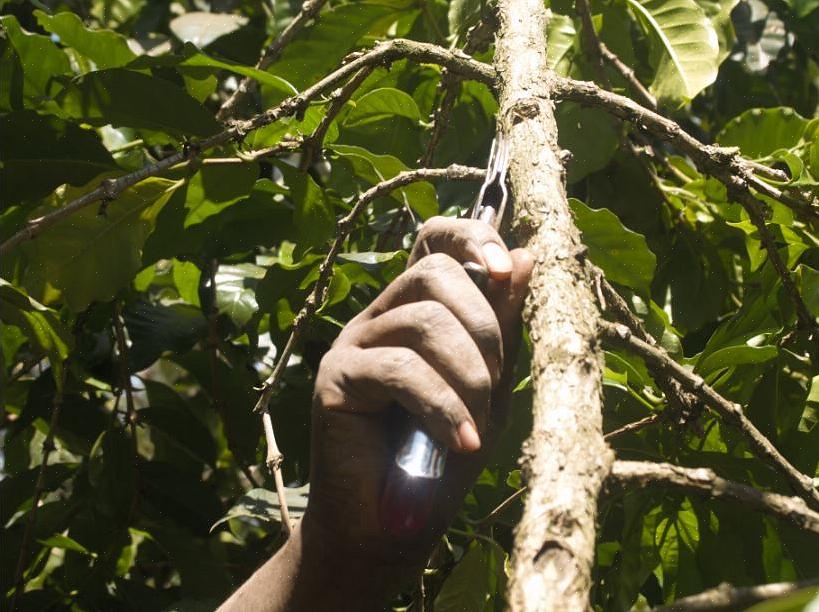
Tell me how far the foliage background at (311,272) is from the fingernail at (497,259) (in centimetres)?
29

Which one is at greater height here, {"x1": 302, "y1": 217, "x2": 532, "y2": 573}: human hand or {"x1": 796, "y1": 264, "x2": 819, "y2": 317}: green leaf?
{"x1": 796, "y1": 264, "x2": 819, "y2": 317}: green leaf

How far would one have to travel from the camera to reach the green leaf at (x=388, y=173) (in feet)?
4.03

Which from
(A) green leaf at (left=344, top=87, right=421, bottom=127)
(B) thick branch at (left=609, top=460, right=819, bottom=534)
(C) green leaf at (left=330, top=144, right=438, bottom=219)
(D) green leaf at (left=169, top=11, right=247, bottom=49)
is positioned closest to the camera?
(B) thick branch at (left=609, top=460, right=819, bottom=534)

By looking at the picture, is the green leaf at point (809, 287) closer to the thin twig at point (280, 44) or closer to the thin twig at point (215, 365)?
the thin twig at point (280, 44)

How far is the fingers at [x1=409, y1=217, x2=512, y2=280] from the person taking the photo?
30.6 inches

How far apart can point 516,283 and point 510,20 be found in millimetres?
462

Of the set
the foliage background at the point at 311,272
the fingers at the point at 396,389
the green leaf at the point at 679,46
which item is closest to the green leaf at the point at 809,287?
the foliage background at the point at 311,272

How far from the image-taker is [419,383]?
0.75 m

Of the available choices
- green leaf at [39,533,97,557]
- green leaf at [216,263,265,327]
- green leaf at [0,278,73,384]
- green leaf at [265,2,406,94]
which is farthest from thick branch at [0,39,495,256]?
green leaf at [39,533,97,557]

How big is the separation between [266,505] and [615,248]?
562 millimetres

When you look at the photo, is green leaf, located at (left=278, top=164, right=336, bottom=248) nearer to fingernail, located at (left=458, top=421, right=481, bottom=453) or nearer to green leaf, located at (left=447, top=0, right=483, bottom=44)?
green leaf, located at (left=447, top=0, right=483, bottom=44)

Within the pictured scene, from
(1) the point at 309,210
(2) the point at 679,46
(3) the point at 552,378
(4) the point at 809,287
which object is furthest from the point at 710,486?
(2) the point at 679,46

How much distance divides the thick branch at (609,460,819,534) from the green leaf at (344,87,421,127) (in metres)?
0.85

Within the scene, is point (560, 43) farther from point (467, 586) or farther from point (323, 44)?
point (467, 586)
